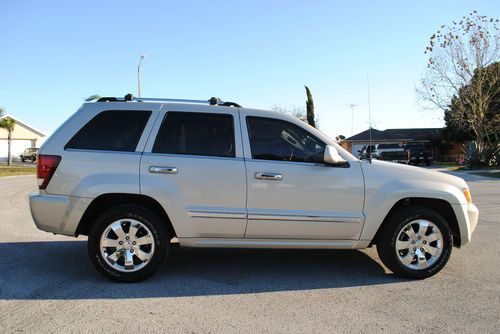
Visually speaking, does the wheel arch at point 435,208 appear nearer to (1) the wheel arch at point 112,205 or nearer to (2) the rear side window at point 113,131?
(1) the wheel arch at point 112,205

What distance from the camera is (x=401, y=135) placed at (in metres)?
58.1

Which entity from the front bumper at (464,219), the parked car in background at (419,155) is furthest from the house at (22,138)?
the front bumper at (464,219)

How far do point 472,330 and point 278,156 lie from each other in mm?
2483

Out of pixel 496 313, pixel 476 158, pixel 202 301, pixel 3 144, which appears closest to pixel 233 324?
pixel 202 301

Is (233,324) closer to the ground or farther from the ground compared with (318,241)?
closer to the ground

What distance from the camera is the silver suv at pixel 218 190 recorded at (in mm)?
4883

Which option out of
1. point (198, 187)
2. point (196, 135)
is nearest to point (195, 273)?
point (198, 187)

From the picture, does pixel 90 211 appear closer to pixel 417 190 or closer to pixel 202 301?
pixel 202 301

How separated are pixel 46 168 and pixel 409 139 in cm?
5559

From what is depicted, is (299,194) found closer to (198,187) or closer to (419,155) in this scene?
(198,187)

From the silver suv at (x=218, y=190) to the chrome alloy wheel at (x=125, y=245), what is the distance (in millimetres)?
11

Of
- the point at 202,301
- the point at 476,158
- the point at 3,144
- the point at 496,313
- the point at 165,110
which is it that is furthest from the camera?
the point at 3,144

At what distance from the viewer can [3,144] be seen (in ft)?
177

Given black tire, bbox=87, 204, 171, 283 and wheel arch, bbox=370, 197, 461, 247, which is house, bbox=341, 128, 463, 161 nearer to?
wheel arch, bbox=370, 197, 461, 247
